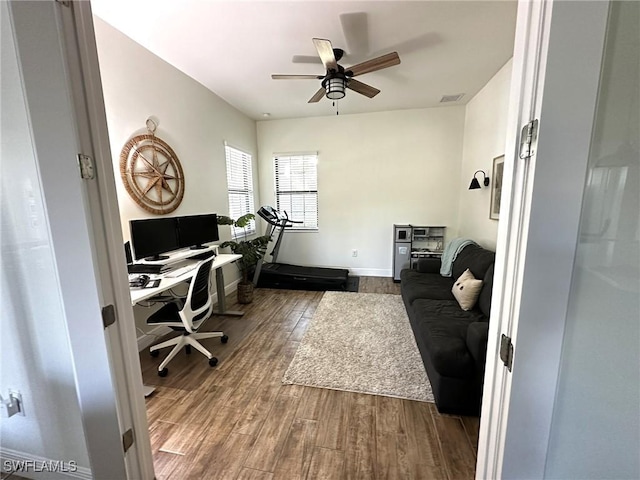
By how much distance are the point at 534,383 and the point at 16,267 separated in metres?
1.77

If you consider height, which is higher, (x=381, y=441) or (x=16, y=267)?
(x=16, y=267)

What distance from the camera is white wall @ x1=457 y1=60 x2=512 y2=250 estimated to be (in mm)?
3109

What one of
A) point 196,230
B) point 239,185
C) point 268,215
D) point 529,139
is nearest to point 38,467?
point 196,230

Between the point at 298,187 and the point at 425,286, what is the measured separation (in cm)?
300

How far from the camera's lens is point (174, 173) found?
9.86ft

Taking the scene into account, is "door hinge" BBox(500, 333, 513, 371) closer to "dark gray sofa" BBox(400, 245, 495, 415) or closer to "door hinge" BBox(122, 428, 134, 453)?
"dark gray sofa" BBox(400, 245, 495, 415)

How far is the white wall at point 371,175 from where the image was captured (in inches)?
180

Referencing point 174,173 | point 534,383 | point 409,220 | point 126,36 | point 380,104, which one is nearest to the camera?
point 534,383

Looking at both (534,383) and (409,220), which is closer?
(534,383)

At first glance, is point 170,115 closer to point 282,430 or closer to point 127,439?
point 127,439

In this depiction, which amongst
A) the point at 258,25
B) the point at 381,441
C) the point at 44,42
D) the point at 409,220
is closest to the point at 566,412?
the point at 381,441

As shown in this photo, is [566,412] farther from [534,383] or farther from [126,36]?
[126,36]

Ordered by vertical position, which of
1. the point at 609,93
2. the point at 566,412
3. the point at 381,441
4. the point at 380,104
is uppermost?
the point at 380,104

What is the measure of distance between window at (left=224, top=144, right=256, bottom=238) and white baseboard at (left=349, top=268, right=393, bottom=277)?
2050 mm
